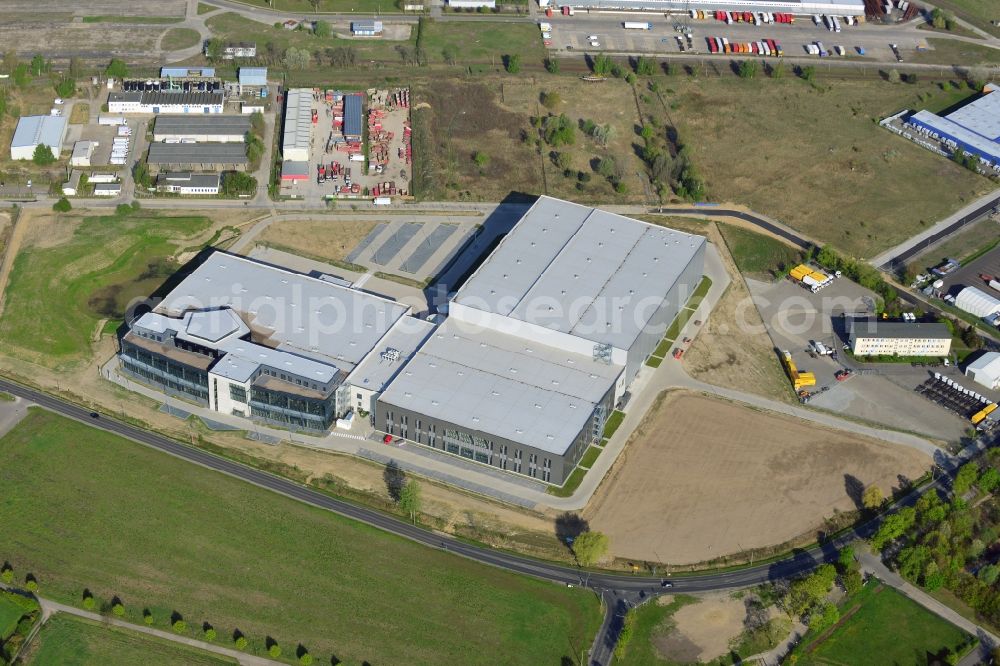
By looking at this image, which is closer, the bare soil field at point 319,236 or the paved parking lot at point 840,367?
the paved parking lot at point 840,367

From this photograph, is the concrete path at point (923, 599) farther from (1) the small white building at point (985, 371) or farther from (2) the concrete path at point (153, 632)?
(2) the concrete path at point (153, 632)

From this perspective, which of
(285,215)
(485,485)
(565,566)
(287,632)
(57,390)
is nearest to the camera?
(287,632)

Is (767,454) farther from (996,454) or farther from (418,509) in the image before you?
(418,509)

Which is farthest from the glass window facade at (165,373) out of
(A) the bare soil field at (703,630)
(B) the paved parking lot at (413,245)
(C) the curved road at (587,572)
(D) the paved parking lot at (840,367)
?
(D) the paved parking lot at (840,367)

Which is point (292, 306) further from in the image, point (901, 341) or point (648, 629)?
point (901, 341)

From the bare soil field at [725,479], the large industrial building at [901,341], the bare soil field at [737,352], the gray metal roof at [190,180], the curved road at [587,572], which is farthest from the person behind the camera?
the gray metal roof at [190,180]

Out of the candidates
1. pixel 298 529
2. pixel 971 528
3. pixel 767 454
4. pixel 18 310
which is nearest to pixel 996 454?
pixel 971 528

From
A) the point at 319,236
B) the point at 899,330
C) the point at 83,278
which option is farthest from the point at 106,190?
the point at 899,330
